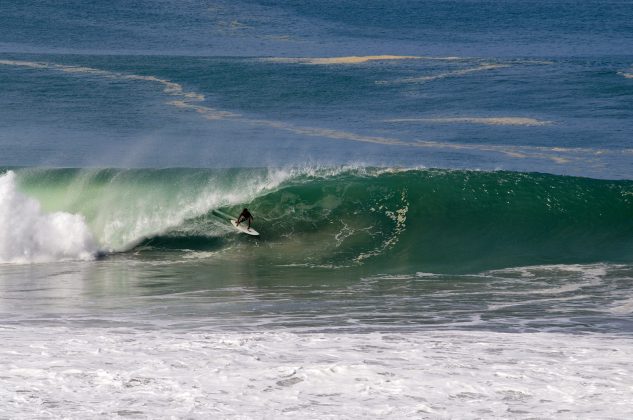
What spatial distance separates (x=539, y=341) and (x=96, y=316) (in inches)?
163

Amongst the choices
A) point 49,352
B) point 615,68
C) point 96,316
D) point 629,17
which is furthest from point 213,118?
point 629,17

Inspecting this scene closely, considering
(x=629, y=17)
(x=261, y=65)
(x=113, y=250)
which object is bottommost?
(x=113, y=250)

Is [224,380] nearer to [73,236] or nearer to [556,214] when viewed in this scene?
[73,236]

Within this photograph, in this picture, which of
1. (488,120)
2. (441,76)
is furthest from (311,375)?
(441,76)

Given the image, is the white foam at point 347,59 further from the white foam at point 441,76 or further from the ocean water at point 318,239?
the white foam at point 441,76

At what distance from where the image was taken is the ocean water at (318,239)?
6.80 metres

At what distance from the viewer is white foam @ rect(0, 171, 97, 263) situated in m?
14.7

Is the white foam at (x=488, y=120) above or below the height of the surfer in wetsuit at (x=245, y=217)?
above

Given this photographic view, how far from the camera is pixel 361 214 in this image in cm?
1716

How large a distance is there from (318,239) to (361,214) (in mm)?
1451

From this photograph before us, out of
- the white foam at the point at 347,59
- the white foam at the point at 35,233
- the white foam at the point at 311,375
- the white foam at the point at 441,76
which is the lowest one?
the white foam at the point at 35,233

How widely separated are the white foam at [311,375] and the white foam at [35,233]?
640 centimetres

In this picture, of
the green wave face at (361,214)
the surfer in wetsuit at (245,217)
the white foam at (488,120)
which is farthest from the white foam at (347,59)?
the surfer in wetsuit at (245,217)

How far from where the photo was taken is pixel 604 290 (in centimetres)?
1154
